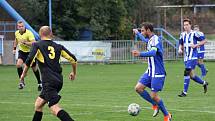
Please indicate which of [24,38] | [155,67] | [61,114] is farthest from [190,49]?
[61,114]

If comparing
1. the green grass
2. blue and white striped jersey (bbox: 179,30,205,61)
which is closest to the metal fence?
the green grass

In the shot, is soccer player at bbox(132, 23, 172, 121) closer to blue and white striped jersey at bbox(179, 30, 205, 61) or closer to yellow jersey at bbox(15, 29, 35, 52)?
blue and white striped jersey at bbox(179, 30, 205, 61)

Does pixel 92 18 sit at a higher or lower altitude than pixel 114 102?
higher

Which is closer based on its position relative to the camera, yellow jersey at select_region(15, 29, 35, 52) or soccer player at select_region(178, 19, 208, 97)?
soccer player at select_region(178, 19, 208, 97)

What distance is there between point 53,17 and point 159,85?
37.9 m

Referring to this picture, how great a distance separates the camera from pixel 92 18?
50.0 m

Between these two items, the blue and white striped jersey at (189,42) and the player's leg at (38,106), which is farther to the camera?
the blue and white striped jersey at (189,42)

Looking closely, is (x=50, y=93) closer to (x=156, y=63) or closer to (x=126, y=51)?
(x=156, y=63)

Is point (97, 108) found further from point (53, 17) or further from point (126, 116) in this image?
point (53, 17)

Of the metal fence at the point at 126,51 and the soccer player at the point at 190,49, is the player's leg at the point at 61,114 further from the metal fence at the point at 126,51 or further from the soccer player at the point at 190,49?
the metal fence at the point at 126,51

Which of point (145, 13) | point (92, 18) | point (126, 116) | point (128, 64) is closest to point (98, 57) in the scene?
point (128, 64)

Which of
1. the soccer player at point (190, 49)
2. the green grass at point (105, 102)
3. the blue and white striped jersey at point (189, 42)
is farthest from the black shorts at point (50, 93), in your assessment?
the blue and white striped jersey at point (189, 42)

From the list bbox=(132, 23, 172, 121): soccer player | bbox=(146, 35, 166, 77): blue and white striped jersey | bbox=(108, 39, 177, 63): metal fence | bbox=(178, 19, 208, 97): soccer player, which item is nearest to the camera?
bbox=(132, 23, 172, 121): soccer player

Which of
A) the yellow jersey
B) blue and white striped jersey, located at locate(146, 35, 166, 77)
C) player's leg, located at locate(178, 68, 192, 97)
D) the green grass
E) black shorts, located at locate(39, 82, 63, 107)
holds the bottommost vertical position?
the green grass
